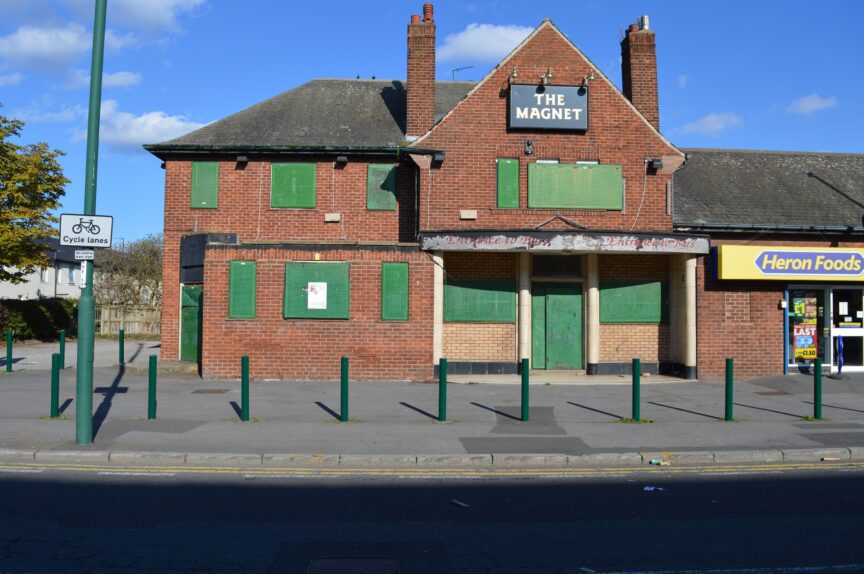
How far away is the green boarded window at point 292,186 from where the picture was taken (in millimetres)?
18562

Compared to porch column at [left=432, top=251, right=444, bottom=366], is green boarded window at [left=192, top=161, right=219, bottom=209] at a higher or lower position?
higher

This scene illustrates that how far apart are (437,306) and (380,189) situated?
388 cm

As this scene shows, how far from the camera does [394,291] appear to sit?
653 inches

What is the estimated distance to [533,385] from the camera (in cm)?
1602

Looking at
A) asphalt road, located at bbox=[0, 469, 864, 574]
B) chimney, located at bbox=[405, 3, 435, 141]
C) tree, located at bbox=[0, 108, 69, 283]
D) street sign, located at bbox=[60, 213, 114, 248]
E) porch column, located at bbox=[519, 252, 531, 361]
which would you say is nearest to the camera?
asphalt road, located at bbox=[0, 469, 864, 574]

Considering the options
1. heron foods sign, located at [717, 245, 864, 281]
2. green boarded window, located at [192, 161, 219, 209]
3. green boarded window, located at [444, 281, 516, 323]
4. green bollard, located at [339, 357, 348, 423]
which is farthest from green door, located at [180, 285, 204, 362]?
heron foods sign, located at [717, 245, 864, 281]

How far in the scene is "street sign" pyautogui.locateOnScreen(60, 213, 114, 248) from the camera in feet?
30.2

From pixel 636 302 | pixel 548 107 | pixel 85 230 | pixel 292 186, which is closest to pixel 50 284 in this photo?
pixel 292 186

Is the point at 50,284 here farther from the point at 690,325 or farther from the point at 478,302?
the point at 690,325

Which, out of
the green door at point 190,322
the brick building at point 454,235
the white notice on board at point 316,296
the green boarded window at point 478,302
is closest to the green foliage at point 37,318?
the green door at point 190,322

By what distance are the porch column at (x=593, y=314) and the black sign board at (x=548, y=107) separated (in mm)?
3316

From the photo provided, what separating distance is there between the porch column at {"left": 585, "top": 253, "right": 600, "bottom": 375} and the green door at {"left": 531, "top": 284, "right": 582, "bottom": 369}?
19.0 inches

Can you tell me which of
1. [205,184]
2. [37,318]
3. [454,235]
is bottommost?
[37,318]

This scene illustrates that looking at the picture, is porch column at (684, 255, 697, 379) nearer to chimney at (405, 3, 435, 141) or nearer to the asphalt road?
chimney at (405, 3, 435, 141)
